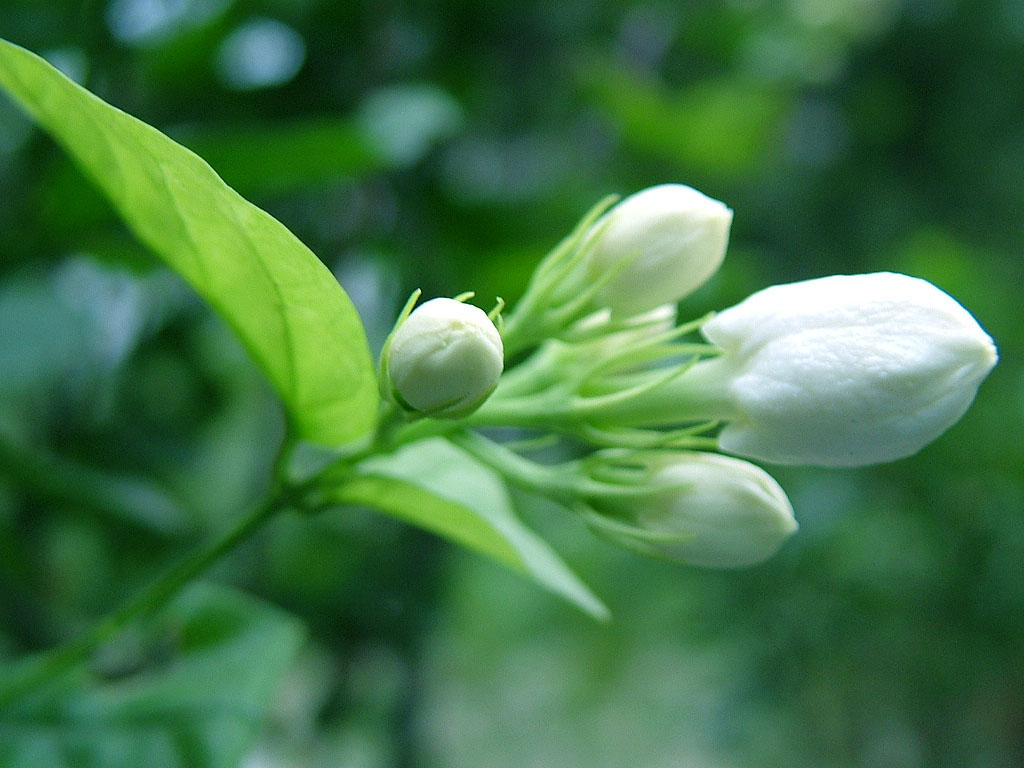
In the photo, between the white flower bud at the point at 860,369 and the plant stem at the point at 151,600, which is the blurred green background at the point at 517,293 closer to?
the plant stem at the point at 151,600

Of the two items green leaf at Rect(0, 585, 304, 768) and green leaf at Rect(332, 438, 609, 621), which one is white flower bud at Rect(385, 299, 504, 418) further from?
green leaf at Rect(0, 585, 304, 768)

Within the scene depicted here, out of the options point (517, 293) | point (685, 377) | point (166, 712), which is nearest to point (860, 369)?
point (685, 377)

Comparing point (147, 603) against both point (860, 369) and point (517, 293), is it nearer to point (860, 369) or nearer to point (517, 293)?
point (860, 369)

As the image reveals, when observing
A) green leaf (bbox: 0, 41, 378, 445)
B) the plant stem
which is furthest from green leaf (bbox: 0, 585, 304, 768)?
green leaf (bbox: 0, 41, 378, 445)

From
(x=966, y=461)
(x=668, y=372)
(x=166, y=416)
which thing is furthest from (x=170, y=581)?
(x=966, y=461)

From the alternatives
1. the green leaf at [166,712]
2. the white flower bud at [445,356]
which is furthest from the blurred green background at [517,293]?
the white flower bud at [445,356]

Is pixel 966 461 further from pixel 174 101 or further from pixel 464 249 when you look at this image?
pixel 174 101
